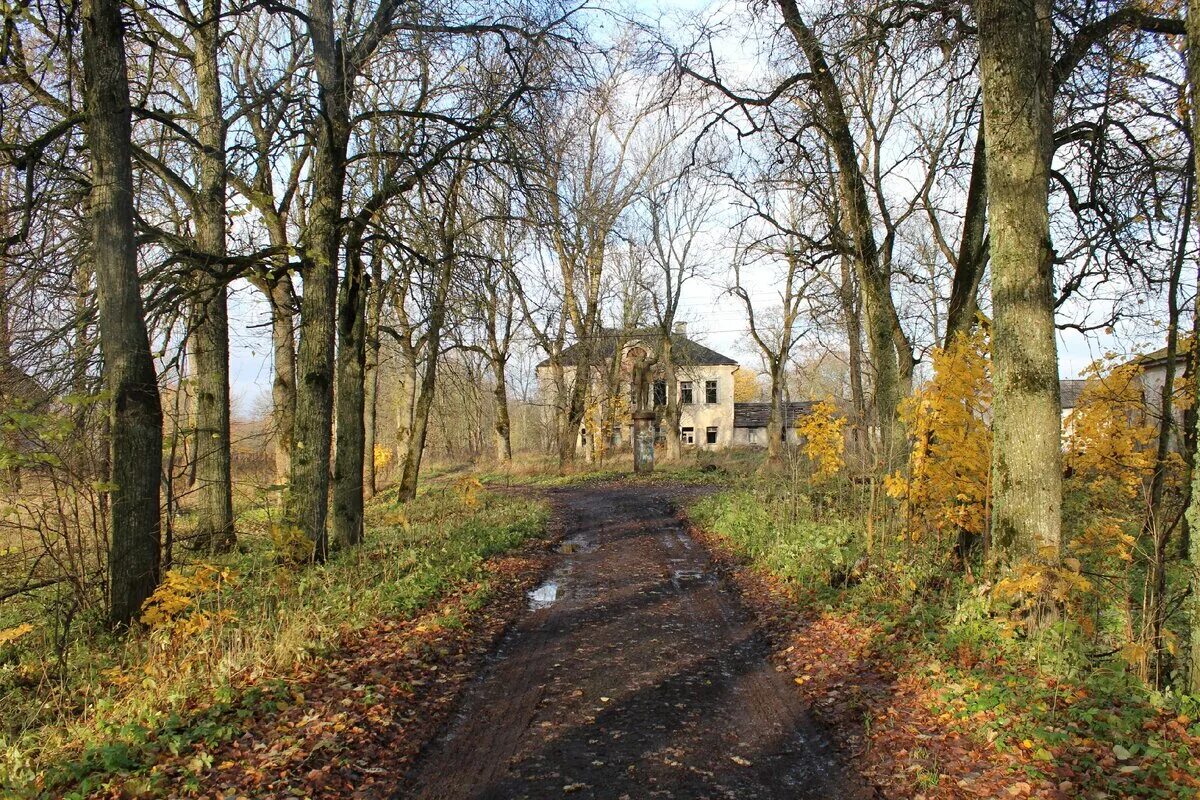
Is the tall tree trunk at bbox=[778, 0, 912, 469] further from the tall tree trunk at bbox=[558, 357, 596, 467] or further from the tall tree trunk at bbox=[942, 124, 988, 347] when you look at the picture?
the tall tree trunk at bbox=[558, 357, 596, 467]

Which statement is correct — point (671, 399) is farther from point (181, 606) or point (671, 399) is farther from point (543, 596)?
point (181, 606)

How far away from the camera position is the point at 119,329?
21.4 feet

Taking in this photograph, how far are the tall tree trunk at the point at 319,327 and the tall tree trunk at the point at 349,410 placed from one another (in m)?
1.48

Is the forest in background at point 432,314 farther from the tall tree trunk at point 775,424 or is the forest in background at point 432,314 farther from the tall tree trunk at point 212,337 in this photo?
the tall tree trunk at point 775,424

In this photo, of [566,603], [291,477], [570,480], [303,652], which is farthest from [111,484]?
[570,480]

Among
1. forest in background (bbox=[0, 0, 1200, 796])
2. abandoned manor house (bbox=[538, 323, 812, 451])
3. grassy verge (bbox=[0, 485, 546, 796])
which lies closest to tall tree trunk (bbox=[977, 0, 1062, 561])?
forest in background (bbox=[0, 0, 1200, 796])

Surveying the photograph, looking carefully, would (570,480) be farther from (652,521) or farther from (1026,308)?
(1026,308)

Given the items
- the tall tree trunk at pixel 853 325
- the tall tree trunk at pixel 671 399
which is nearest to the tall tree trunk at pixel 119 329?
the tall tree trunk at pixel 853 325

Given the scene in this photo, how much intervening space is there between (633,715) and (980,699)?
2.31 meters

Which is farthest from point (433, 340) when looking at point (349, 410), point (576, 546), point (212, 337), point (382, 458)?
point (382, 458)

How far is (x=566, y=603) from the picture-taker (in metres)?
8.70

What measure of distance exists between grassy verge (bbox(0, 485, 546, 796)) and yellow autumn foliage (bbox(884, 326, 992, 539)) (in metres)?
5.17

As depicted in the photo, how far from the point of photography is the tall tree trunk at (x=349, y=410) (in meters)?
11.3

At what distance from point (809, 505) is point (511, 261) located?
239 inches
